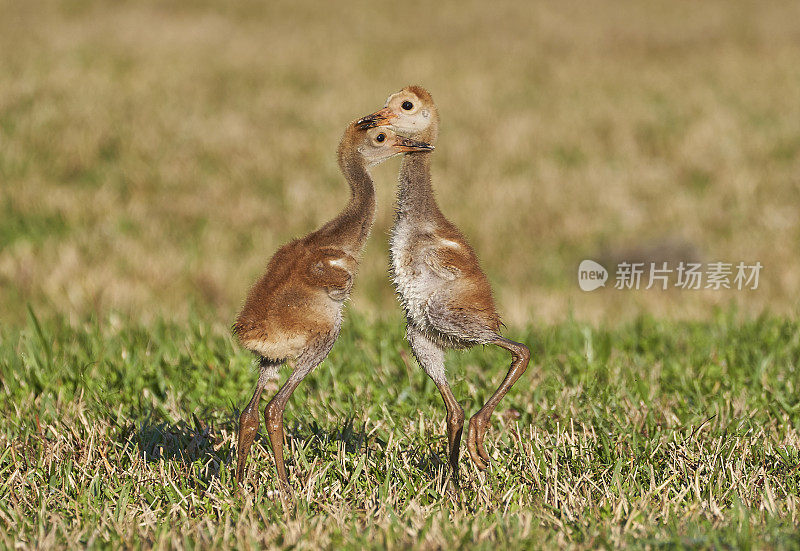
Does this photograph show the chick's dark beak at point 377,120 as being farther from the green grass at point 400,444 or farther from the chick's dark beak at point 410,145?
the green grass at point 400,444

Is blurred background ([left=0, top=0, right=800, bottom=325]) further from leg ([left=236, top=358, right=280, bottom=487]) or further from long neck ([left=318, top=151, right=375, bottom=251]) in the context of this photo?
long neck ([left=318, top=151, right=375, bottom=251])

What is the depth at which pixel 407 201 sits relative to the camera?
134 inches

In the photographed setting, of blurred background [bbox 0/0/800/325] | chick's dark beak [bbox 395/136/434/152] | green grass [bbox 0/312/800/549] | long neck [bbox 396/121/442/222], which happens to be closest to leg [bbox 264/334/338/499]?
green grass [bbox 0/312/800/549]

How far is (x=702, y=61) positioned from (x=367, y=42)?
7.07m

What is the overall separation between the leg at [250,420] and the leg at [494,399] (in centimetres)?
76

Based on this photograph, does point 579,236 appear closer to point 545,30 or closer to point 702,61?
point 702,61

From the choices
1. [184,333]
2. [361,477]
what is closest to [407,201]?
[361,477]

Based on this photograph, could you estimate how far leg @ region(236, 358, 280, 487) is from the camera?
334 centimetres

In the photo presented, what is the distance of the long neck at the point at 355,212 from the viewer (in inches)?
130

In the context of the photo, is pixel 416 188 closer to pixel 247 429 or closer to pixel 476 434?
pixel 476 434

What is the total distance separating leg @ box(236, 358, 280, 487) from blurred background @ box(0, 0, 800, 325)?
370 centimetres

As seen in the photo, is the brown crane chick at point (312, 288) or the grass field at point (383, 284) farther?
the grass field at point (383, 284)

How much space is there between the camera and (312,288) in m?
3.24

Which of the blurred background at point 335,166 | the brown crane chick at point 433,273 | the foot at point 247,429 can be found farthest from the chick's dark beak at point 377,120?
the blurred background at point 335,166
